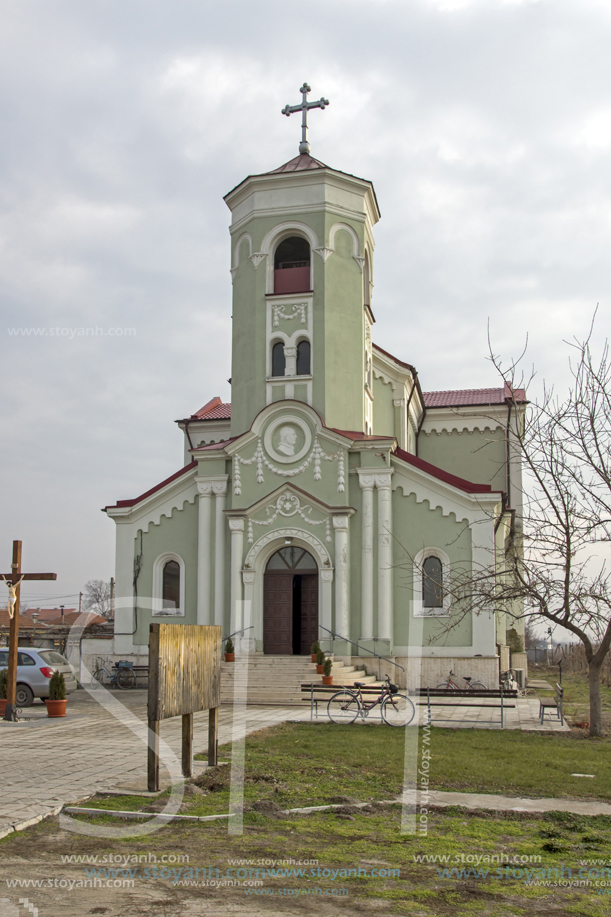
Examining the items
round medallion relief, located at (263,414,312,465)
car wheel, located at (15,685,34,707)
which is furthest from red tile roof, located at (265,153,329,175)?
car wheel, located at (15,685,34,707)

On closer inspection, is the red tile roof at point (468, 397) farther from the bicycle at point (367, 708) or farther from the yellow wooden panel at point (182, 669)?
the yellow wooden panel at point (182, 669)

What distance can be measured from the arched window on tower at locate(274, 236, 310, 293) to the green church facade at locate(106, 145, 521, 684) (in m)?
0.05

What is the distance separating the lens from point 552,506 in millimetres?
14922

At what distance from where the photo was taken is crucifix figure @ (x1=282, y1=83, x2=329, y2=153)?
27562 millimetres

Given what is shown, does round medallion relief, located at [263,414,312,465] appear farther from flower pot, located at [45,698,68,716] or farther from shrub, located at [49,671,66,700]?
flower pot, located at [45,698,68,716]

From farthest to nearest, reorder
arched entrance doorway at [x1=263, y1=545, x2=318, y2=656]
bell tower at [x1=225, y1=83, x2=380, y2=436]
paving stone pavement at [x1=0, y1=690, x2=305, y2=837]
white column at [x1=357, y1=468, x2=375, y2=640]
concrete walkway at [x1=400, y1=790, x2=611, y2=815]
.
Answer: bell tower at [x1=225, y1=83, x2=380, y2=436], arched entrance doorway at [x1=263, y1=545, x2=318, y2=656], white column at [x1=357, y1=468, x2=375, y2=640], concrete walkway at [x1=400, y1=790, x2=611, y2=815], paving stone pavement at [x1=0, y1=690, x2=305, y2=837]

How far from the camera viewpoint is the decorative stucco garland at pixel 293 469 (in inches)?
954

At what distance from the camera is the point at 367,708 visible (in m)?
16.9

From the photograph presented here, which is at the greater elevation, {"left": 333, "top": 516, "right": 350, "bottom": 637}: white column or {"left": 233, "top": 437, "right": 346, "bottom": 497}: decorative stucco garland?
{"left": 233, "top": 437, "right": 346, "bottom": 497}: decorative stucco garland

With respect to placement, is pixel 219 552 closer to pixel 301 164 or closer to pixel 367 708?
pixel 367 708

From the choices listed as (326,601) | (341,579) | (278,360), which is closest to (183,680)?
(341,579)

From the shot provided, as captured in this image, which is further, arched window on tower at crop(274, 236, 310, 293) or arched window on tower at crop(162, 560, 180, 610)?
arched window on tower at crop(274, 236, 310, 293)

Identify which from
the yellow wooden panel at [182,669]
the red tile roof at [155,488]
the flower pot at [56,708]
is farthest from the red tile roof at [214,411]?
the yellow wooden panel at [182,669]

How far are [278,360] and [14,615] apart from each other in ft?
39.4
